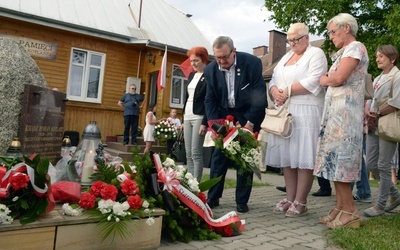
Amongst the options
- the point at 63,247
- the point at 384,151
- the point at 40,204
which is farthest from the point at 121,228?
the point at 384,151

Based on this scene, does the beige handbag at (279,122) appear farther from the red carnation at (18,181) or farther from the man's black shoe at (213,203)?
the red carnation at (18,181)

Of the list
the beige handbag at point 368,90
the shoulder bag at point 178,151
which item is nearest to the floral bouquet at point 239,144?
the beige handbag at point 368,90

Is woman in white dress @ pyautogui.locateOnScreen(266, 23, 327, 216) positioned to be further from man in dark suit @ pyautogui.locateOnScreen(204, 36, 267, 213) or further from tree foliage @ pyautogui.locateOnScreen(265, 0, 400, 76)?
tree foliage @ pyautogui.locateOnScreen(265, 0, 400, 76)

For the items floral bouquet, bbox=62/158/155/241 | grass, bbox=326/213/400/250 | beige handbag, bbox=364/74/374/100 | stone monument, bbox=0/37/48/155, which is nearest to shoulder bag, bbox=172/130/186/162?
stone monument, bbox=0/37/48/155

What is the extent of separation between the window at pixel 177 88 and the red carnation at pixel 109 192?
12.4 metres

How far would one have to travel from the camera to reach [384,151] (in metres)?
4.15

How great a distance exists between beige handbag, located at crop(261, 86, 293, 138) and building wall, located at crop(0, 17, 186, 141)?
10043 mm

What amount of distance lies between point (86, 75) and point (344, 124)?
11455mm

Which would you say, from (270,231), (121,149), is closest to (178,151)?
(121,149)

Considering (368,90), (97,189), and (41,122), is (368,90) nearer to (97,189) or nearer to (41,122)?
(97,189)

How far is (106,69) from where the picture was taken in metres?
13.8

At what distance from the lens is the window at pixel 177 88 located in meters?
15.1

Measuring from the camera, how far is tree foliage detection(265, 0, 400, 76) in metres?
15.7

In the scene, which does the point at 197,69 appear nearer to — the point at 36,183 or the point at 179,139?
the point at 36,183
